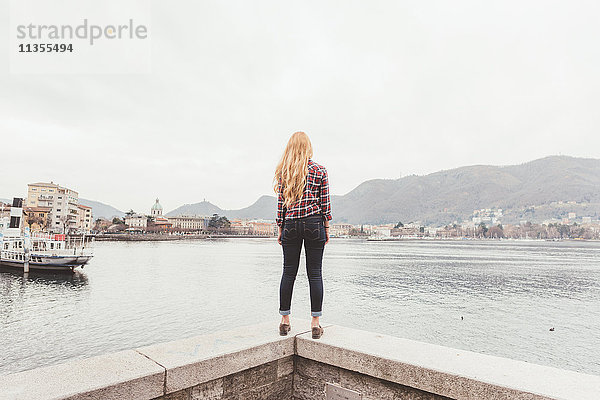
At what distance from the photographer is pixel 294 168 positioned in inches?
131

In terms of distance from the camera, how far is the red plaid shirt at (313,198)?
10.7 ft

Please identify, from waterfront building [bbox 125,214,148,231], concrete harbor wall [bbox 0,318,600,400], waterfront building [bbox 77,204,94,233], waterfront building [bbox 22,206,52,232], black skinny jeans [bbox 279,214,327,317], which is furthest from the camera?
waterfront building [bbox 125,214,148,231]

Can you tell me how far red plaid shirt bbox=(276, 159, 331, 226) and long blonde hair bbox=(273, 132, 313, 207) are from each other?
4cm

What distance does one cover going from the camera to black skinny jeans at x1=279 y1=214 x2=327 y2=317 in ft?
10.6

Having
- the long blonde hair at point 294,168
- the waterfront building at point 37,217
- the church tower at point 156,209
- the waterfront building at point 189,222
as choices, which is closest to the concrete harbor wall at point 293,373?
the long blonde hair at point 294,168

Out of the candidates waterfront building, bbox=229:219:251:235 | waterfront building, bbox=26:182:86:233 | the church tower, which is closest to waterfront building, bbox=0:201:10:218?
waterfront building, bbox=26:182:86:233

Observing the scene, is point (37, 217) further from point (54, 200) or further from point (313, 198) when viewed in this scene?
point (313, 198)

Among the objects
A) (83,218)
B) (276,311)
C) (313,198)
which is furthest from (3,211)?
(313,198)

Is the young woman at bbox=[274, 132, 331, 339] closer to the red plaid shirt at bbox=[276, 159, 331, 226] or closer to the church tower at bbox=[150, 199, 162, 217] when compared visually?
the red plaid shirt at bbox=[276, 159, 331, 226]

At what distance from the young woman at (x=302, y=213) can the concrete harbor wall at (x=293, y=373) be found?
0.30 m

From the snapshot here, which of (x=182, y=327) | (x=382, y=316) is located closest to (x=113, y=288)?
(x=182, y=327)

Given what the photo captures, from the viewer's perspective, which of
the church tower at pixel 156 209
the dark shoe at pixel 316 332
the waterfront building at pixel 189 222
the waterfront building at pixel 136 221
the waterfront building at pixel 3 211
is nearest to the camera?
the dark shoe at pixel 316 332

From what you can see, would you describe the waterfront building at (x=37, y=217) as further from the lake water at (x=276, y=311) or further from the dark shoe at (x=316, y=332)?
the dark shoe at (x=316, y=332)

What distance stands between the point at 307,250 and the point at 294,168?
703mm
